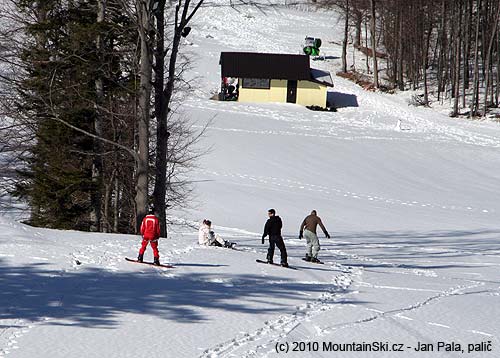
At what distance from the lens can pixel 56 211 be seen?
2461 cm

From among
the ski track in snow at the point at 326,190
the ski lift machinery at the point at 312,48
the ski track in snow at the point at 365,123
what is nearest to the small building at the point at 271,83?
the ski track in snow at the point at 365,123

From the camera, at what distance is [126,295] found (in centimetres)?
1310

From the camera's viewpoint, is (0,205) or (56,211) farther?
(0,205)

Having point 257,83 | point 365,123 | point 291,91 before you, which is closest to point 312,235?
point 365,123

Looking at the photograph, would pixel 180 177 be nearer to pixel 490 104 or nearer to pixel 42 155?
pixel 42 155

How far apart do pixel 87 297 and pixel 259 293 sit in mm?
3286

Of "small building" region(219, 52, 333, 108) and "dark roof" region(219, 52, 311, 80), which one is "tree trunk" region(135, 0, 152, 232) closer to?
"small building" region(219, 52, 333, 108)

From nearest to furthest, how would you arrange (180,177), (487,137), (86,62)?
(86,62) → (180,177) → (487,137)

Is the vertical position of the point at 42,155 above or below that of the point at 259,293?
above

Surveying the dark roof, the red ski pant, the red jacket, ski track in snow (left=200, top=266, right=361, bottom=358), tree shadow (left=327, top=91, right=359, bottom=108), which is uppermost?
the dark roof

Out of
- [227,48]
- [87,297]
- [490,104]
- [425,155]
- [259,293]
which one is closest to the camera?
[87,297]

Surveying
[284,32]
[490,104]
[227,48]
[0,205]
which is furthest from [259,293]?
[284,32]

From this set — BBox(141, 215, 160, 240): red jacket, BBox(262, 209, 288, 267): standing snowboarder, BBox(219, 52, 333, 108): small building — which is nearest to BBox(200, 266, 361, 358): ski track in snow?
BBox(262, 209, 288, 267): standing snowboarder

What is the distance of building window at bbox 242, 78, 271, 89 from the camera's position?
66938 mm
